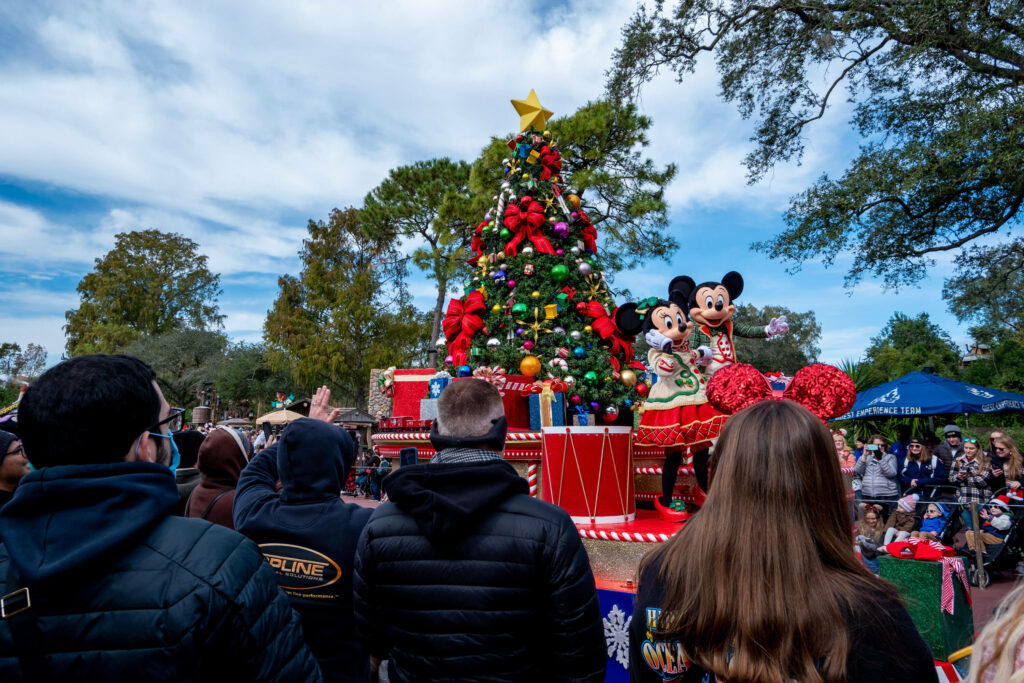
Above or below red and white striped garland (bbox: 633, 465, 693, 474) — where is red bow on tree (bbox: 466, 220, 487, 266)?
above

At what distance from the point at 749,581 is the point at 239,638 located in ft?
3.58

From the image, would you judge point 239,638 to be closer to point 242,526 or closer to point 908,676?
point 242,526

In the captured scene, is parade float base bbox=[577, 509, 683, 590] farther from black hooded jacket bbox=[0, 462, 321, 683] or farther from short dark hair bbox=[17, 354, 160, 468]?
short dark hair bbox=[17, 354, 160, 468]

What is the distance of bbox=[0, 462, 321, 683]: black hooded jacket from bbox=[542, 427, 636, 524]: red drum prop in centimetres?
518

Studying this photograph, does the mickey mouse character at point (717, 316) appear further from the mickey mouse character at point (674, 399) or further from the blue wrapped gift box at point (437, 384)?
the blue wrapped gift box at point (437, 384)

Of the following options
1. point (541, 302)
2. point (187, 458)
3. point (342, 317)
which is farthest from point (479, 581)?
point (342, 317)

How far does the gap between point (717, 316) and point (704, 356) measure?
23.5 inches

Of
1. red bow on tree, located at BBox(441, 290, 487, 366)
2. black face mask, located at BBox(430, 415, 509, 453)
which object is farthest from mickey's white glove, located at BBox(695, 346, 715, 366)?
black face mask, located at BBox(430, 415, 509, 453)

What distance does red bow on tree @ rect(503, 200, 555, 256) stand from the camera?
359 inches

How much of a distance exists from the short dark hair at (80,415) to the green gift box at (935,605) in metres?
4.58

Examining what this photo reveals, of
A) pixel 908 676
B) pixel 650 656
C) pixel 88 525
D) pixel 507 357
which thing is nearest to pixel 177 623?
pixel 88 525

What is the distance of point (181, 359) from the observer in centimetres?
3562

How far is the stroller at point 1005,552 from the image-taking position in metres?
6.88

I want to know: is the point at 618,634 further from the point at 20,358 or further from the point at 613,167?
→ the point at 20,358
